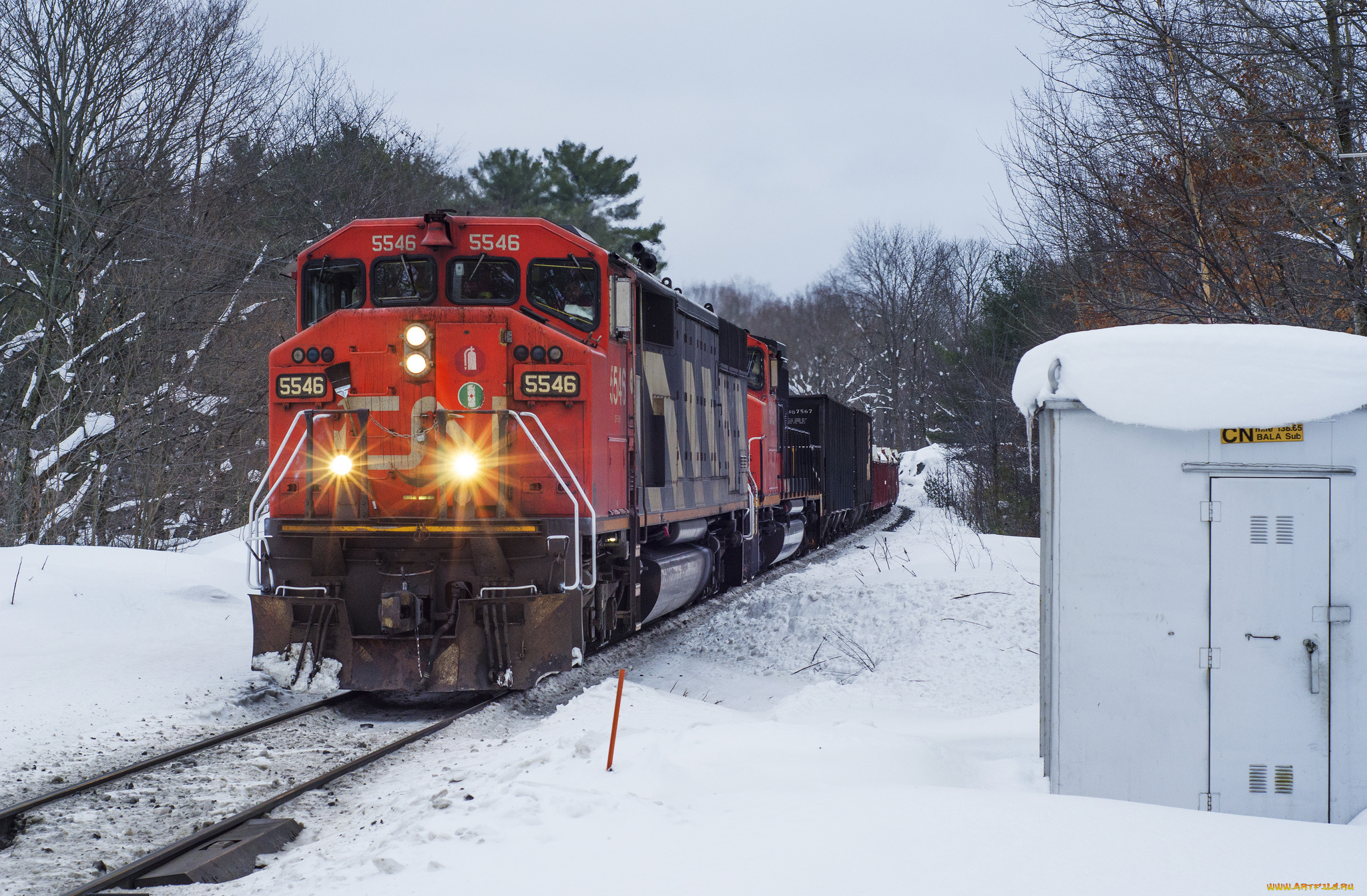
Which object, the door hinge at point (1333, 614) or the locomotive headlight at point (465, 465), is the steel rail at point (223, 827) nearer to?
the locomotive headlight at point (465, 465)

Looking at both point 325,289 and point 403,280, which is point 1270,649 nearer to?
point 403,280

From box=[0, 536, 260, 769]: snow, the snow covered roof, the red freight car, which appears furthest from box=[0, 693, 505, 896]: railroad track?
the red freight car

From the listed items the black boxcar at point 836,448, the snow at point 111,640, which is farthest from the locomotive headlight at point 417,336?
the black boxcar at point 836,448

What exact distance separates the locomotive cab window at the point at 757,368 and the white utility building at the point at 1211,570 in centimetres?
1101

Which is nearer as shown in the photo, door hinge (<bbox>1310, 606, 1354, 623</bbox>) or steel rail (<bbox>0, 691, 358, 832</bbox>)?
door hinge (<bbox>1310, 606, 1354, 623</bbox>)

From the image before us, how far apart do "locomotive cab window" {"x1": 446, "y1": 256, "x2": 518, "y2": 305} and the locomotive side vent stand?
220 inches

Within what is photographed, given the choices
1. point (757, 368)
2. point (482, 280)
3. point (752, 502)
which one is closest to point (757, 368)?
point (757, 368)

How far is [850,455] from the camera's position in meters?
26.4

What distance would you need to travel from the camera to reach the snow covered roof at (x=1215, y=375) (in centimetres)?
490

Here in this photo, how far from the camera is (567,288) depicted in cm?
850

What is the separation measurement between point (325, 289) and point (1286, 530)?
707 cm

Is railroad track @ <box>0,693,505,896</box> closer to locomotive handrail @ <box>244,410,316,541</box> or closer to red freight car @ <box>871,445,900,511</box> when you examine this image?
locomotive handrail @ <box>244,410,316,541</box>

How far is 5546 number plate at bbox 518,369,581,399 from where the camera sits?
805 centimetres

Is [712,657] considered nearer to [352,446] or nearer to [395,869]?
[352,446]
